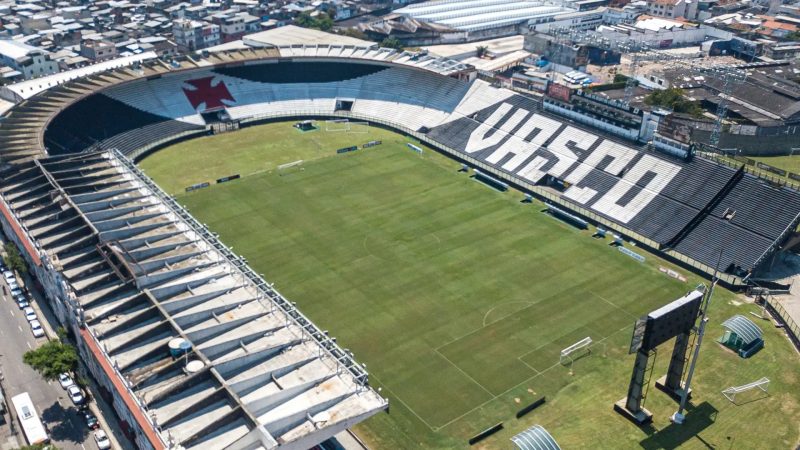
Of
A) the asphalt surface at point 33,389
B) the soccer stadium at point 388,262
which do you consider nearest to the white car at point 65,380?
the asphalt surface at point 33,389

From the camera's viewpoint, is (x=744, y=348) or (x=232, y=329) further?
(x=744, y=348)

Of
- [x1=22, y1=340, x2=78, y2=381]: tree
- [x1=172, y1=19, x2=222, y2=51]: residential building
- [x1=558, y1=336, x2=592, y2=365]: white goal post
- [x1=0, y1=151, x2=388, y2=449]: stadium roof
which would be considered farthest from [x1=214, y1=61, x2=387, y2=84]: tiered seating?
[x1=22, y1=340, x2=78, y2=381]: tree

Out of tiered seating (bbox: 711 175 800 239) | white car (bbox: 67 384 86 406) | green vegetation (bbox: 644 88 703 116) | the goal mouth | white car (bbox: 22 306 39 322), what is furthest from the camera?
green vegetation (bbox: 644 88 703 116)

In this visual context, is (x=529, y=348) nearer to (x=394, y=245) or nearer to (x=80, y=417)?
(x=394, y=245)

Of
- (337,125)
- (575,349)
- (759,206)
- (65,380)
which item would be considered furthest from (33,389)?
(759,206)

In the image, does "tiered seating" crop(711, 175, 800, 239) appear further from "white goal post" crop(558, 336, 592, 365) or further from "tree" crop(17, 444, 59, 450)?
"tree" crop(17, 444, 59, 450)

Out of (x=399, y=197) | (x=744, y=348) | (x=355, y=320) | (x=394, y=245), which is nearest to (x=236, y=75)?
(x=399, y=197)

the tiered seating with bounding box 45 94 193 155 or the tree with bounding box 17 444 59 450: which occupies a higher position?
→ the tiered seating with bounding box 45 94 193 155
